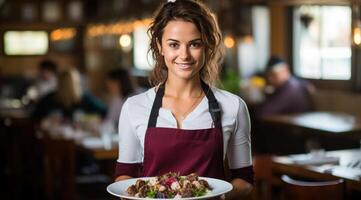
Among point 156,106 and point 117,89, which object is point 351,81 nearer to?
point 117,89

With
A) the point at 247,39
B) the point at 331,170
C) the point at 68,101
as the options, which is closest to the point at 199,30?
the point at 331,170

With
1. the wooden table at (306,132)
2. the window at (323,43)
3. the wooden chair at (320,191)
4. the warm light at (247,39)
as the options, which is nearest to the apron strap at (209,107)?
the wooden chair at (320,191)

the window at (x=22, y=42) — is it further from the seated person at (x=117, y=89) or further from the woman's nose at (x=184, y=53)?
the woman's nose at (x=184, y=53)

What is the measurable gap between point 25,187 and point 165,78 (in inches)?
245

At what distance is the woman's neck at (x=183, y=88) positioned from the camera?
2.75m

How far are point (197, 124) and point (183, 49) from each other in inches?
10.2

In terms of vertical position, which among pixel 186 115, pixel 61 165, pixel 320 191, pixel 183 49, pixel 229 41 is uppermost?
pixel 183 49

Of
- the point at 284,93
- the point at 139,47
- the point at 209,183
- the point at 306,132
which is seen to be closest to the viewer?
the point at 209,183

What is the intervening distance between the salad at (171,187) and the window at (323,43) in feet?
24.6

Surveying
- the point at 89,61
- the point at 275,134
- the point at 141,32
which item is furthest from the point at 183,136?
the point at 89,61

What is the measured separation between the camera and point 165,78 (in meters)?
2.85

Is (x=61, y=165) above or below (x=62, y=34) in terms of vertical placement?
below

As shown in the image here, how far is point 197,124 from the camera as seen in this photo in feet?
8.88

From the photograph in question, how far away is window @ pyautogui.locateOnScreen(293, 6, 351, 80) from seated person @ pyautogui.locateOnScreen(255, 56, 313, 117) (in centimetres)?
61
